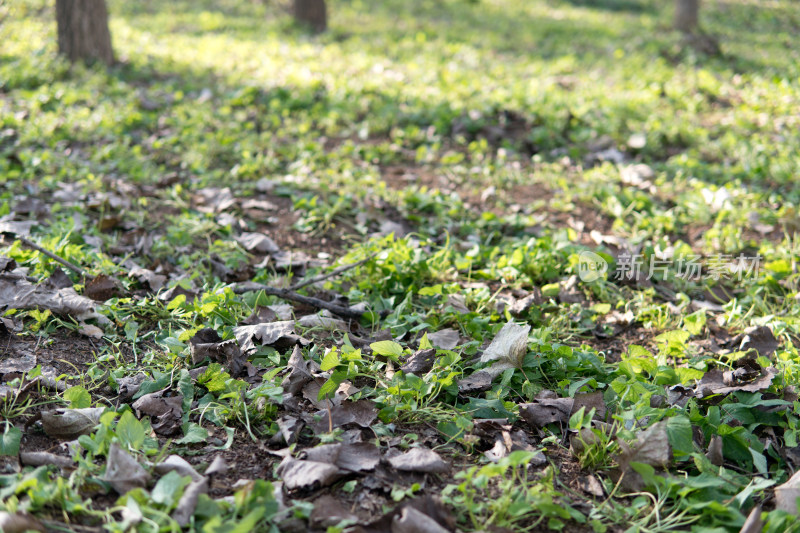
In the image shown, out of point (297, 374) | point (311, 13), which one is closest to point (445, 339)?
point (297, 374)

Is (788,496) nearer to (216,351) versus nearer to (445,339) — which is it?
(445,339)

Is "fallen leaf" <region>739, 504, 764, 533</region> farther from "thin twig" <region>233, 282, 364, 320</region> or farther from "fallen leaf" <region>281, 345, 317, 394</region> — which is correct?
"thin twig" <region>233, 282, 364, 320</region>

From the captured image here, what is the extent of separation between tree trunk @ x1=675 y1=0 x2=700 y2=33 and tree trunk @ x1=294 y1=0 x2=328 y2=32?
5.63 meters

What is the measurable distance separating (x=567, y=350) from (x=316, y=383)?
939mm

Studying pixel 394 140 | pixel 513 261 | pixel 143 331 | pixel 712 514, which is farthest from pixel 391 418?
pixel 394 140

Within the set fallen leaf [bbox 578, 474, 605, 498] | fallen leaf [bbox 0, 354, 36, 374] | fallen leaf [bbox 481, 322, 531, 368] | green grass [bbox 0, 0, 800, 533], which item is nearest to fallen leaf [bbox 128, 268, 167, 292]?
green grass [bbox 0, 0, 800, 533]

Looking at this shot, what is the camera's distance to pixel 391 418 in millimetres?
2061

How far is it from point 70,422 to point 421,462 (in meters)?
1.06

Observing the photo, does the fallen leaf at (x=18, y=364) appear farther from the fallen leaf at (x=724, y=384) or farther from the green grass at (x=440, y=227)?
the fallen leaf at (x=724, y=384)

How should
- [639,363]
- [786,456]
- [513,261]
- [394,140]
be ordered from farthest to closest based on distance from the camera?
[394,140], [513,261], [639,363], [786,456]

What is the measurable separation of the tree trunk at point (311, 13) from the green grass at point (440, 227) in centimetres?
130

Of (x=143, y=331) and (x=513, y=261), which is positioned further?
(x=513, y=261)

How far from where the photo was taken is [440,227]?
3814 mm

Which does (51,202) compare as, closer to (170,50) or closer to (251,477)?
(251,477)
